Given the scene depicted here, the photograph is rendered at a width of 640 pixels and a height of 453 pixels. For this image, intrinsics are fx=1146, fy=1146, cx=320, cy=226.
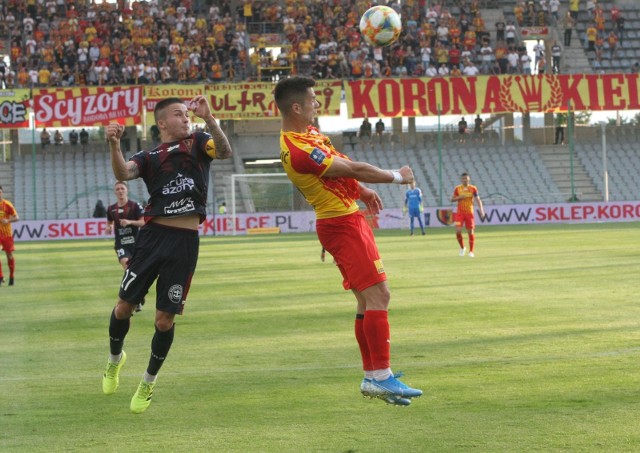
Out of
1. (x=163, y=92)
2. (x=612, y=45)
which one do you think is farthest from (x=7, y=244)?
(x=612, y=45)

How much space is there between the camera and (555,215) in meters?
50.5

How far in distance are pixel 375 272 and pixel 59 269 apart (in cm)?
2092

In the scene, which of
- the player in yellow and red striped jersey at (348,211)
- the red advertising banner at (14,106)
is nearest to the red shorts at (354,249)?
the player in yellow and red striped jersey at (348,211)

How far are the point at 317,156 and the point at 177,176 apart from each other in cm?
139

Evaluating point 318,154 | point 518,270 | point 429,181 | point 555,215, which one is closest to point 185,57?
point 429,181

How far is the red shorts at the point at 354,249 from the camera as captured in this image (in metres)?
8.67

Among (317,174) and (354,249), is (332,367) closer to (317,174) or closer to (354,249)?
(354,249)

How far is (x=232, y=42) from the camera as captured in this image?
57.2 m

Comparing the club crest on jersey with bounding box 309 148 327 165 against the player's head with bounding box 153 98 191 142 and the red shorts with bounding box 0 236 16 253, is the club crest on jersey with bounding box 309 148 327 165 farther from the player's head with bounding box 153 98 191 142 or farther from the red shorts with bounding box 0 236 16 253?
the red shorts with bounding box 0 236 16 253

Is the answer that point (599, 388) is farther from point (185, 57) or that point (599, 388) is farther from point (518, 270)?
point (185, 57)

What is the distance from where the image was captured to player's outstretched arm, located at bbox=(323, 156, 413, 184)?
8.48 m

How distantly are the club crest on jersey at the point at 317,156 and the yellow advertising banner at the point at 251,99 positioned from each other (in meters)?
44.3

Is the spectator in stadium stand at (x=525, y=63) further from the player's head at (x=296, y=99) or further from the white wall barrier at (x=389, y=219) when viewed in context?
the player's head at (x=296, y=99)

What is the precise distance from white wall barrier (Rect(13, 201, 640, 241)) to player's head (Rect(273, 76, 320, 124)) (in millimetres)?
39931
